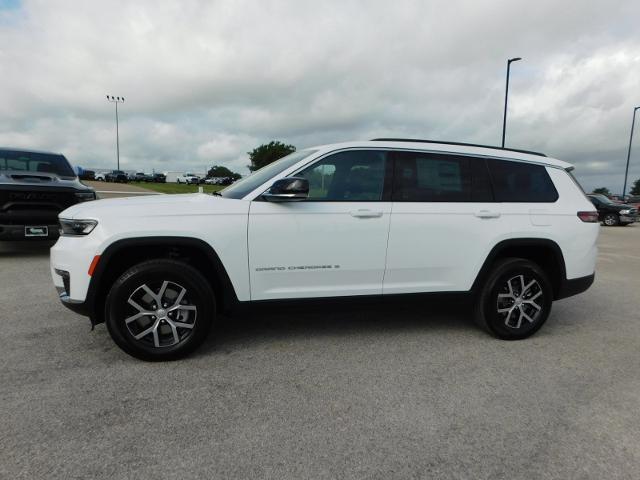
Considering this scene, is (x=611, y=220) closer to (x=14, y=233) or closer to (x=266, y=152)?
(x=14, y=233)

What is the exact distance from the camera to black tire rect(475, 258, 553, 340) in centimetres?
399

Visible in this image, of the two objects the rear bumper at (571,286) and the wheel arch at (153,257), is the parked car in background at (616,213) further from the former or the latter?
the wheel arch at (153,257)

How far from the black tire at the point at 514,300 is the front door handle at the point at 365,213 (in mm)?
1284

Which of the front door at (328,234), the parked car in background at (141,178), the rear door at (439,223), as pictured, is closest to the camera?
the front door at (328,234)

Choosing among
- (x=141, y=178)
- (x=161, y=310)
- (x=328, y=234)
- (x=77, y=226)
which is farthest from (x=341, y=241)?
(x=141, y=178)

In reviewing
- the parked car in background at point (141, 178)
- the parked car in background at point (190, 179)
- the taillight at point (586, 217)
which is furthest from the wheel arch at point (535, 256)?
the parked car in background at point (190, 179)

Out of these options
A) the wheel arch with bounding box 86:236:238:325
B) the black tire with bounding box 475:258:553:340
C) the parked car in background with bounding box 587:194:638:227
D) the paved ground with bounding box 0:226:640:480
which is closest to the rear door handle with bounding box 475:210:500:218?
the black tire with bounding box 475:258:553:340

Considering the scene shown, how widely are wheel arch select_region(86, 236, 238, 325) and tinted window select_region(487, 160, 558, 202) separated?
258 cm

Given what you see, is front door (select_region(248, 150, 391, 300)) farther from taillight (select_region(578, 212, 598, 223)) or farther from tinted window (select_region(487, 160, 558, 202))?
taillight (select_region(578, 212, 598, 223))

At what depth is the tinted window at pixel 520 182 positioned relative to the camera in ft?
13.3

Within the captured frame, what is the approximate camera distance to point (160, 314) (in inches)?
131

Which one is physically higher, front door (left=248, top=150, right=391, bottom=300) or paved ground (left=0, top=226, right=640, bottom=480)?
front door (left=248, top=150, right=391, bottom=300)

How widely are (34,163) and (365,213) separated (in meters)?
7.07

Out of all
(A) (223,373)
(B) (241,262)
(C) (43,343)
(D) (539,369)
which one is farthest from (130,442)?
(D) (539,369)
